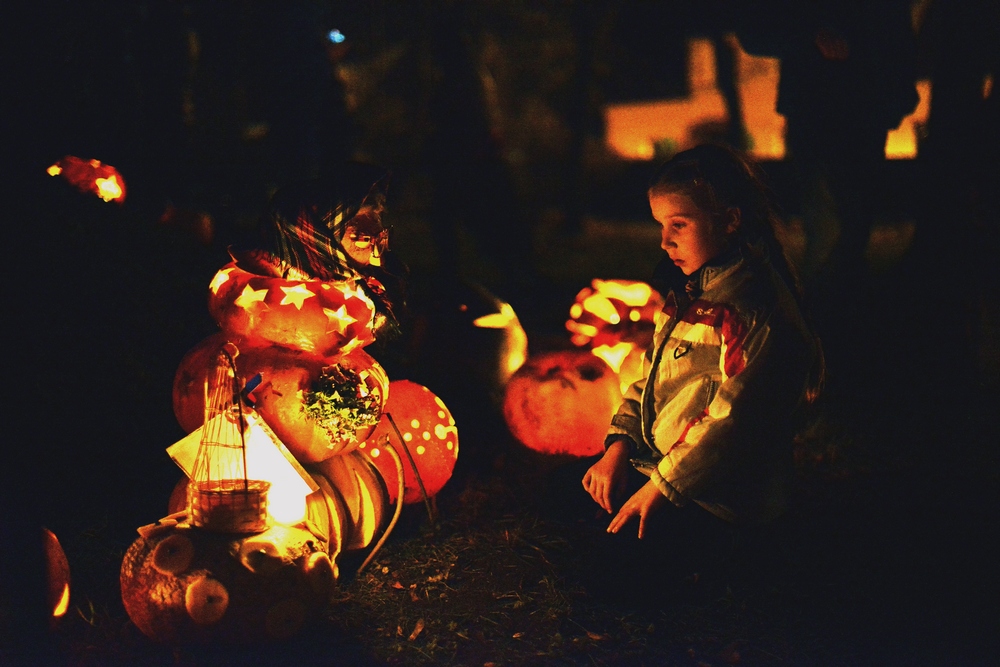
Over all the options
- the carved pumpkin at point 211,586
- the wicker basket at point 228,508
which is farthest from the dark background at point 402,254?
the wicker basket at point 228,508

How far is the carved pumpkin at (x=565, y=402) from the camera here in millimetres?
5504

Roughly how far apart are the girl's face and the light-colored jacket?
0.29 feet

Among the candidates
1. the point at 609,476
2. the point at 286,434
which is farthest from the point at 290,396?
the point at 609,476

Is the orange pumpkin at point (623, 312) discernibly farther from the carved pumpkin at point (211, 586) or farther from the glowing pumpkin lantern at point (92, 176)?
the glowing pumpkin lantern at point (92, 176)

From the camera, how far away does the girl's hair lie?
3859 millimetres

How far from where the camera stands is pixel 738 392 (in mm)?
3721

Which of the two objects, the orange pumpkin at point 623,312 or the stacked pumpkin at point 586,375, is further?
the orange pumpkin at point 623,312

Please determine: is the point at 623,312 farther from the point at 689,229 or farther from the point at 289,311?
the point at 289,311

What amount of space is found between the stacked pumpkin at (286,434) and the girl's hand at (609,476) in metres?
1.17

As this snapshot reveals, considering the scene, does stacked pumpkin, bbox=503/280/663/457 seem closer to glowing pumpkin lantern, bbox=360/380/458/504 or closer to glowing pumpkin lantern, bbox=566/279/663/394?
glowing pumpkin lantern, bbox=566/279/663/394

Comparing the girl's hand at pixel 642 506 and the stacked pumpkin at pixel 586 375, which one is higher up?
the stacked pumpkin at pixel 586 375

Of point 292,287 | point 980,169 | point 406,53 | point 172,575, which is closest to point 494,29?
point 406,53

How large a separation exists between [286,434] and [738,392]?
2.17 m

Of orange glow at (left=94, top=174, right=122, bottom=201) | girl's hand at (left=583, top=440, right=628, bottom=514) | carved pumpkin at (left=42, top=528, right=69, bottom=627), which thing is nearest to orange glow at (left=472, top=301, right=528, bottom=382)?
girl's hand at (left=583, top=440, right=628, bottom=514)
